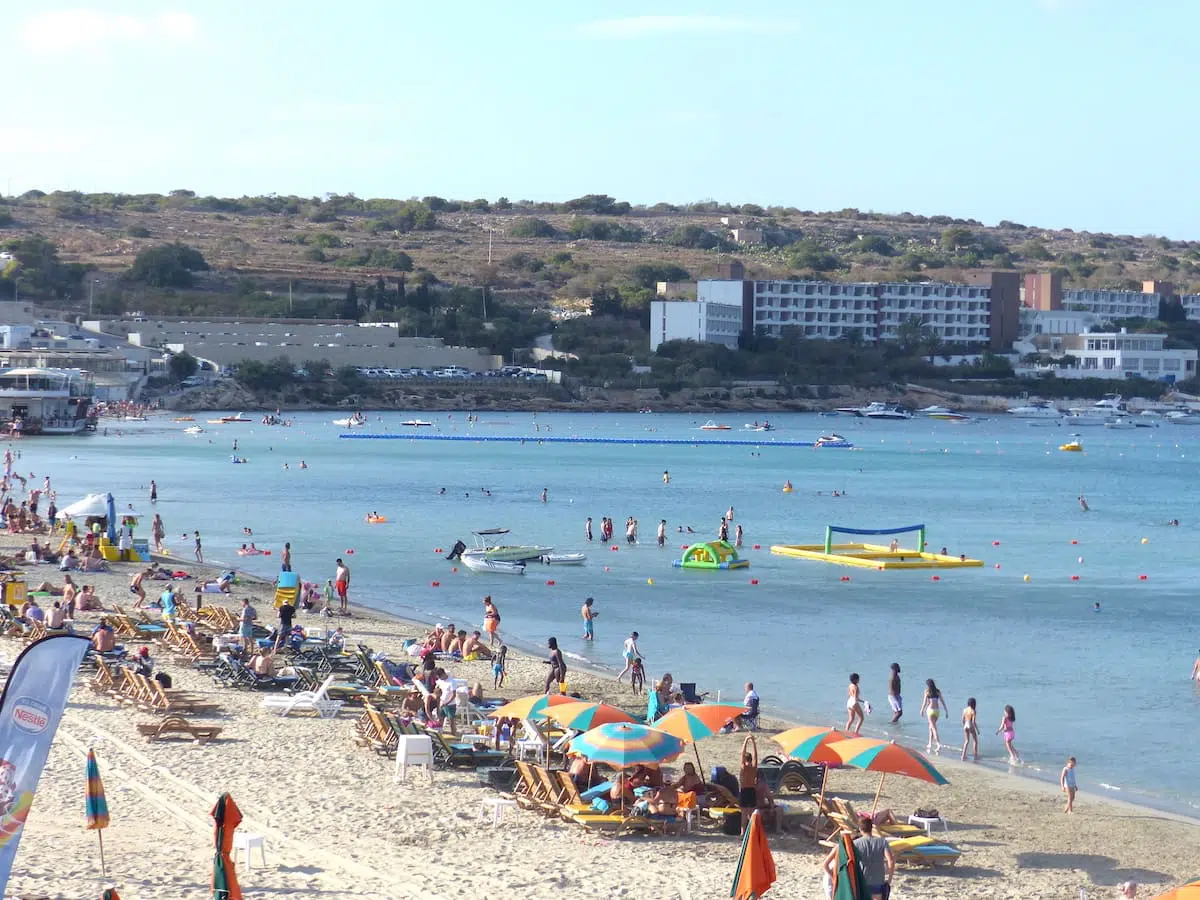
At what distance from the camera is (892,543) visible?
42.3m

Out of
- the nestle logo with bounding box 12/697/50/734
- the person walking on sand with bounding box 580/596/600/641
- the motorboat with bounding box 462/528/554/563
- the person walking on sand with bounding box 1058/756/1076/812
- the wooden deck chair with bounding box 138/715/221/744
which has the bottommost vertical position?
the motorboat with bounding box 462/528/554/563

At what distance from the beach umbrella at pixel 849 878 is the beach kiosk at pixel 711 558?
2911 centimetres

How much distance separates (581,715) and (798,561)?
26.6 m

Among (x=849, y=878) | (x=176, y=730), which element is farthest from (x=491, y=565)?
(x=849, y=878)

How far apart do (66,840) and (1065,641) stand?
21.6 metres

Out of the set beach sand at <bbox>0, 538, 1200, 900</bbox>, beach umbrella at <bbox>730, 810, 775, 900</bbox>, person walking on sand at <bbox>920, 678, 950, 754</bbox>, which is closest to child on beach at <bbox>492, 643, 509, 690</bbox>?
beach sand at <bbox>0, 538, 1200, 900</bbox>

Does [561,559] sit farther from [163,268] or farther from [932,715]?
[163,268]

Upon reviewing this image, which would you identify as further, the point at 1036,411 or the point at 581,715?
the point at 1036,411

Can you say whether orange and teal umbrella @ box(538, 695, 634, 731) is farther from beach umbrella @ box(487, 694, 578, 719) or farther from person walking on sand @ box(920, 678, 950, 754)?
person walking on sand @ box(920, 678, 950, 754)

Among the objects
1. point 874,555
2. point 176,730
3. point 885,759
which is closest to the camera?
point 885,759

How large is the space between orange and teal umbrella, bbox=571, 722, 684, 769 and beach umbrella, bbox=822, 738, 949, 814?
61.2 inches

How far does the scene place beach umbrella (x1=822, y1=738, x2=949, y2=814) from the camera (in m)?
13.9

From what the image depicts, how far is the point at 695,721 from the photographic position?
1545cm

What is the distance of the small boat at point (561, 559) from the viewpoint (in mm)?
39719
